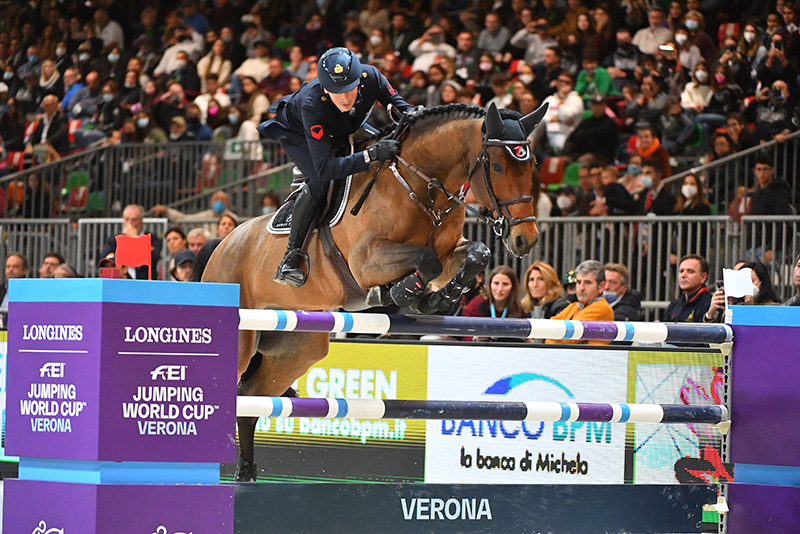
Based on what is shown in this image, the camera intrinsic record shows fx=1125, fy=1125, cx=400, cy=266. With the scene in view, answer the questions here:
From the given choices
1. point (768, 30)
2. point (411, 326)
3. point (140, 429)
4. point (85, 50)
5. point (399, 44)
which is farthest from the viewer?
point (85, 50)

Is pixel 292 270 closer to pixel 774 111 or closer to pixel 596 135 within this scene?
pixel 596 135

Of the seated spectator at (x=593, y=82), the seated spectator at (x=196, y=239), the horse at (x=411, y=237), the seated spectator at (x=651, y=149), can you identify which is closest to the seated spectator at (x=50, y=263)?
the seated spectator at (x=196, y=239)

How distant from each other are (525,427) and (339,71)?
2824 millimetres

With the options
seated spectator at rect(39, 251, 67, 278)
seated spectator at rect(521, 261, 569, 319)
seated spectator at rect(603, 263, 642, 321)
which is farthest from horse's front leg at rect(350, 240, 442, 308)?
seated spectator at rect(39, 251, 67, 278)

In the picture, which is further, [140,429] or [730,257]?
[730,257]

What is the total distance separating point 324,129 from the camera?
20.9ft

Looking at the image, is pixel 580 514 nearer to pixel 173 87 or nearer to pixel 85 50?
pixel 173 87

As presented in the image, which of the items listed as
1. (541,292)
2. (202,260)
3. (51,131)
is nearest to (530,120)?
(202,260)

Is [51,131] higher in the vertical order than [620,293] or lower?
higher

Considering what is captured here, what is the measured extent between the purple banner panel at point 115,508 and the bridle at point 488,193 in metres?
2.04

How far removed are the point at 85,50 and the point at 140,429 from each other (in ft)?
49.6

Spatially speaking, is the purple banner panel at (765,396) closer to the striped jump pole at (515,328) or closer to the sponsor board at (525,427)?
the striped jump pole at (515,328)

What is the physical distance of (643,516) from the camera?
18.3ft

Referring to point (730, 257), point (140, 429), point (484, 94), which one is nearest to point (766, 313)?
point (140, 429)
